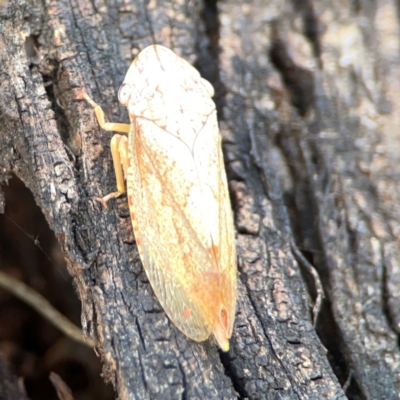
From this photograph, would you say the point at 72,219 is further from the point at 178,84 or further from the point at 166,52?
the point at 166,52

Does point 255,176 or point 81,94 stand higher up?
point 81,94

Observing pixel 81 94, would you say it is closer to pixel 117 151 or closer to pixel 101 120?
pixel 101 120

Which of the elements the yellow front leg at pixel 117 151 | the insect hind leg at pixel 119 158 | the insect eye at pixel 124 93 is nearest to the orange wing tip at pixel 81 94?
the yellow front leg at pixel 117 151

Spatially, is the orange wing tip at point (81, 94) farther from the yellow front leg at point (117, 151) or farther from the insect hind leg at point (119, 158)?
the insect hind leg at point (119, 158)

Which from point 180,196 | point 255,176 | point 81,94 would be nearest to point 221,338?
point 180,196

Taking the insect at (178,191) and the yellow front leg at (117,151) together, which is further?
the yellow front leg at (117,151)

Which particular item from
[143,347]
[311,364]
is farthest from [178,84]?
[311,364]
